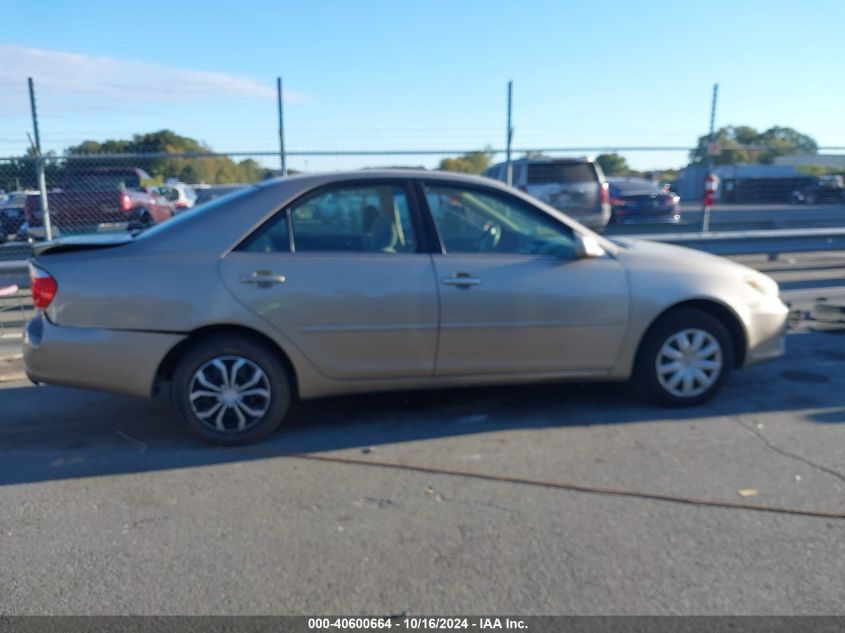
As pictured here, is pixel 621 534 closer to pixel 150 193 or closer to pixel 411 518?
pixel 411 518

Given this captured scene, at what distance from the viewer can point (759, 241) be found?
10.1 metres

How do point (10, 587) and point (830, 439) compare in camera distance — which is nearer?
point (10, 587)

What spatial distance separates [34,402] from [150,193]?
1601 centimetres

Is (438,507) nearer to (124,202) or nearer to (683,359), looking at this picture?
(683,359)

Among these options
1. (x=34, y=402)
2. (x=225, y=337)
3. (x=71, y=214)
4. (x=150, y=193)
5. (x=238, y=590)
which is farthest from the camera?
(x=150, y=193)

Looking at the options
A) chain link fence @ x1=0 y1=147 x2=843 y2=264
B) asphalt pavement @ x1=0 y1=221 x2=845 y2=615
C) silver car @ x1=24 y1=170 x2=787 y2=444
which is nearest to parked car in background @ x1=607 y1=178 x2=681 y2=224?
chain link fence @ x1=0 y1=147 x2=843 y2=264

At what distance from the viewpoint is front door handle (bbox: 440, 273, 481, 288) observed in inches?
175

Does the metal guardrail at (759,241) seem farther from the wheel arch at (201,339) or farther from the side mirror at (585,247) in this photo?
the wheel arch at (201,339)

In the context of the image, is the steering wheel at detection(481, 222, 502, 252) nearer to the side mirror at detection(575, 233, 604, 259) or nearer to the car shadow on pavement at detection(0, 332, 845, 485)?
the side mirror at detection(575, 233, 604, 259)

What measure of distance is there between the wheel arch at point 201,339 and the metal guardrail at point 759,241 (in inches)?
258

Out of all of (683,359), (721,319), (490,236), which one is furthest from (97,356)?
(721,319)

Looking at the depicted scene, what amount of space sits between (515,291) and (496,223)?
0.49 metres

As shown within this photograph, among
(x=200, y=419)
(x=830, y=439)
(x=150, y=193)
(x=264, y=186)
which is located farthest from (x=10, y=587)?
(x=150, y=193)

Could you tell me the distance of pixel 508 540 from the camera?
3.25 metres
